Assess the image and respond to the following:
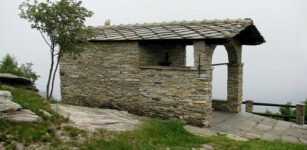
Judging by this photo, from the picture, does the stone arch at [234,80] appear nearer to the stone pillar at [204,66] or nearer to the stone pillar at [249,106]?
the stone pillar at [249,106]

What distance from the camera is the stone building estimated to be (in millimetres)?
8695

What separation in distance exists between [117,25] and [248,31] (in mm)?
5501

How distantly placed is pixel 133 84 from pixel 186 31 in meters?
2.76

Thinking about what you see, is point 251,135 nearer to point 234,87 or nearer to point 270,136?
point 270,136

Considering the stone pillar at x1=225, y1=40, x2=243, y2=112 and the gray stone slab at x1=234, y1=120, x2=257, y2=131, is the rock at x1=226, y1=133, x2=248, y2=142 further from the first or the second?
the stone pillar at x1=225, y1=40, x2=243, y2=112

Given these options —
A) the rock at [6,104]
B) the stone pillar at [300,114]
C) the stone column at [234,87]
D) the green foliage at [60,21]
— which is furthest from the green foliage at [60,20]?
the stone pillar at [300,114]

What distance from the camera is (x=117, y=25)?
11.7m

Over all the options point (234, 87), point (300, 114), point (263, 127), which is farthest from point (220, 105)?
point (300, 114)

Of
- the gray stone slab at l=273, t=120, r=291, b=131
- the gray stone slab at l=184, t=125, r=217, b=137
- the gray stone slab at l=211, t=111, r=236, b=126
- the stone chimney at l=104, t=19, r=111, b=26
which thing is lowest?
the gray stone slab at l=273, t=120, r=291, b=131

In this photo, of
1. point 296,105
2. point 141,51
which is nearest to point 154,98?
point 141,51

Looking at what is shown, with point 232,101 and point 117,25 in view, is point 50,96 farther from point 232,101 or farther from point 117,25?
point 232,101

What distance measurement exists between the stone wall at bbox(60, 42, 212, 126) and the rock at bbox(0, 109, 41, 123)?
4491 millimetres

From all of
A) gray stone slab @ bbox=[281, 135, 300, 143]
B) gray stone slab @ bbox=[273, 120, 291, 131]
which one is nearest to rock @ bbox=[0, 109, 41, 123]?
gray stone slab @ bbox=[281, 135, 300, 143]

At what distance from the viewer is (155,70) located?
9.47 meters
